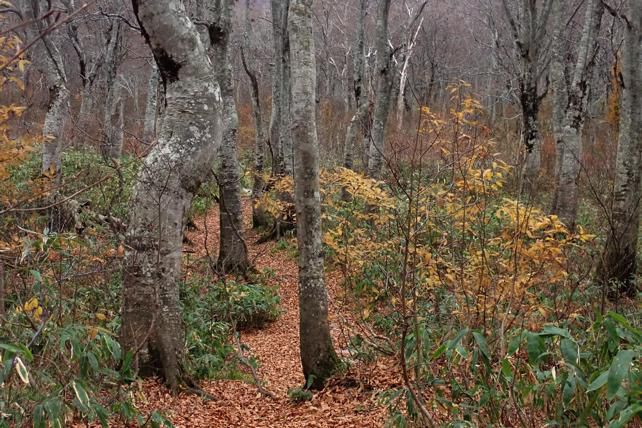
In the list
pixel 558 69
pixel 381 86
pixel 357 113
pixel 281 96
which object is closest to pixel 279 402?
pixel 381 86

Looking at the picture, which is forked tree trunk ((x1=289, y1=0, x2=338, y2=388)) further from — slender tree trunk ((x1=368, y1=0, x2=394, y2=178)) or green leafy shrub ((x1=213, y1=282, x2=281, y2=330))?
slender tree trunk ((x1=368, y1=0, x2=394, y2=178))

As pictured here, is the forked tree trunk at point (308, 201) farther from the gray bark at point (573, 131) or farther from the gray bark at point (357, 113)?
the gray bark at point (357, 113)

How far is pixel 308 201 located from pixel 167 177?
3.70 feet

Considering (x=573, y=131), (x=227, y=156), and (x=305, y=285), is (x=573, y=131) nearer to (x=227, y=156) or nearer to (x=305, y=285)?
(x=227, y=156)

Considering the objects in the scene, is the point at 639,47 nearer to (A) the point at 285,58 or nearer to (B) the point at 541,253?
(B) the point at 541,253

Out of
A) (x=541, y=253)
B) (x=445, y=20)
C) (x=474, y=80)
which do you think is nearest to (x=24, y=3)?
(x=541, y=253)

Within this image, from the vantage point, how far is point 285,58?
12570 mm

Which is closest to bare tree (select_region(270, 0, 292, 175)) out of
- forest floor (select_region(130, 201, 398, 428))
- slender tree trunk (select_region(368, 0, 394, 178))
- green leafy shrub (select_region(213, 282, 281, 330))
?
slender tree trunk (select_region(368, 0, 394, 178))

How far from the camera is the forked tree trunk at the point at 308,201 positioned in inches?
171

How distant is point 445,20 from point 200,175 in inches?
1318

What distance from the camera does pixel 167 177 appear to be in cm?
414

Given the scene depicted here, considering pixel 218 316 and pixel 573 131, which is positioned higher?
pixel 573 131

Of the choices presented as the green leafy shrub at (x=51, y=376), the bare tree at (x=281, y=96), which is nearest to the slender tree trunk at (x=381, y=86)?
the bare tree at (x=281, y=96)

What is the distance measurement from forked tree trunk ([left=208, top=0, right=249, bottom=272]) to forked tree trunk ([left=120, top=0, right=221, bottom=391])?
12.0 ft
